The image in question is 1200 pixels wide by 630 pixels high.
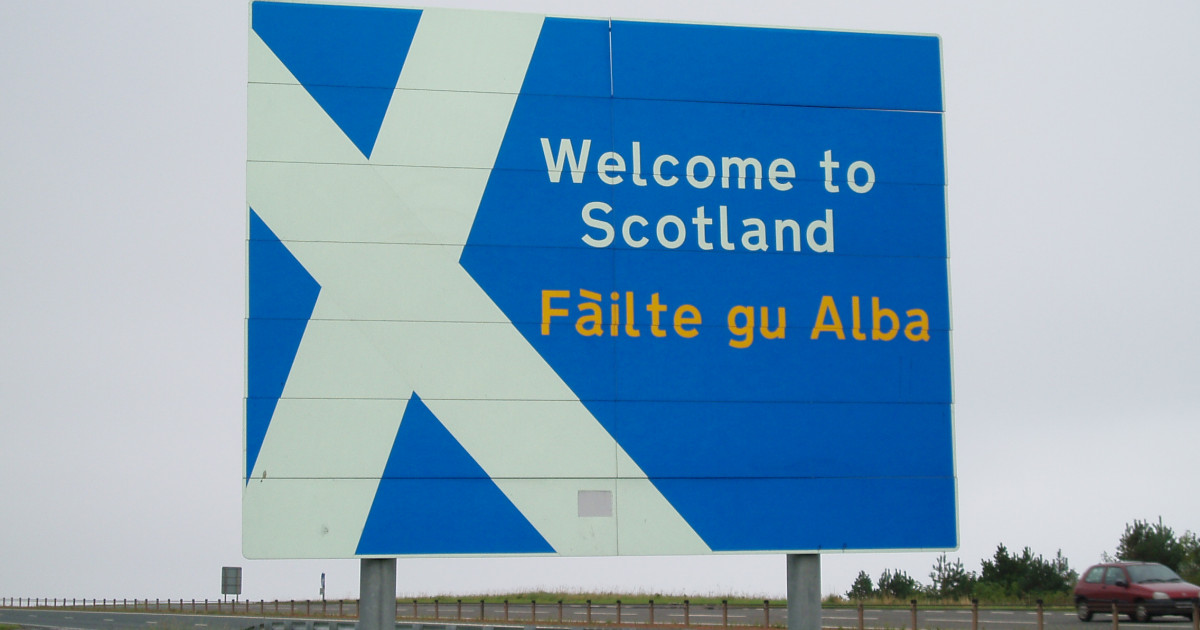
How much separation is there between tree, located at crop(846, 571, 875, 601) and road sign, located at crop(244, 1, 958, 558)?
119ft

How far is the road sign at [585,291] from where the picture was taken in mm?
9250

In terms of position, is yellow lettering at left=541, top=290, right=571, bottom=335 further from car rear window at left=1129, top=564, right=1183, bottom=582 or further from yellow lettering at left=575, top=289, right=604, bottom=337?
car rear window at left=1129, top=564, right=1183, bottom=582

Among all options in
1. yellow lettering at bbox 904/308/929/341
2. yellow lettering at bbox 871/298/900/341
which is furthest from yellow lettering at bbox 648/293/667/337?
yellow lettering at bbox 904/308/929/341

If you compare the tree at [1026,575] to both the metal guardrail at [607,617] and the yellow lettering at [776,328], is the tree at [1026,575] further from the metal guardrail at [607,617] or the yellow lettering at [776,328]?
the yellow lettering at [776,328]

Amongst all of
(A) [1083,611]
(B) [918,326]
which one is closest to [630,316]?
(B) [918,326]

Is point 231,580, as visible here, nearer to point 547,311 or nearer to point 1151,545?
point 1151,545

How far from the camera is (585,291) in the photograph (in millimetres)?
9555

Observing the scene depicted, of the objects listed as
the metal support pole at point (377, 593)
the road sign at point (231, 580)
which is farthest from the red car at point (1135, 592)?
the road sign at point (231, 580)

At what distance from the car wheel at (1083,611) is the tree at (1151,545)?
13955mm

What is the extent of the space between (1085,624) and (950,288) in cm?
2147

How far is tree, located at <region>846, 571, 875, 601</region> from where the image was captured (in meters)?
45.3

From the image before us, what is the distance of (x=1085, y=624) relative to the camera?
2886 centimetres

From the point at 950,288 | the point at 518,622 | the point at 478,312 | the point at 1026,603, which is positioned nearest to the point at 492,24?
the point at 478,312

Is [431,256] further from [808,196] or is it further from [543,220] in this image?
[808,196]
